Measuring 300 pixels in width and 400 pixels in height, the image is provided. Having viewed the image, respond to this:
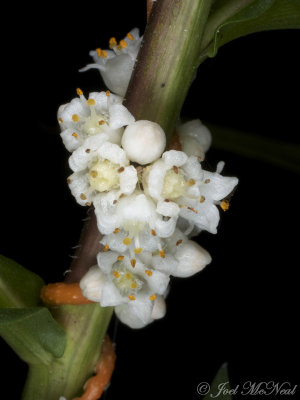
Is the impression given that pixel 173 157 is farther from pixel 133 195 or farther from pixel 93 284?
pixel 93 284

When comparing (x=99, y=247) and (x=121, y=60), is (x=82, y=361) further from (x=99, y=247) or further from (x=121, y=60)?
(x=121, y=60)

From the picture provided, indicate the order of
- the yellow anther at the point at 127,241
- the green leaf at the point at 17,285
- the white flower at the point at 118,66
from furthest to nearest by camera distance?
the white flower at the point at 118,66, the green leaf at the point at 17,285, the yellow anther at the point at 127,241

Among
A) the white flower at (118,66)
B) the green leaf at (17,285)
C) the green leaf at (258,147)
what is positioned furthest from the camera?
the green leaf at (258,147)

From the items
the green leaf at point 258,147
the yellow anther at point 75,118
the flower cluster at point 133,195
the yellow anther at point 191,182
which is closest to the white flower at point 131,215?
the flower cluster at point 133,195

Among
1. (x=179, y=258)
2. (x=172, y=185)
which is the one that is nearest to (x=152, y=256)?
(x=179, y=258)

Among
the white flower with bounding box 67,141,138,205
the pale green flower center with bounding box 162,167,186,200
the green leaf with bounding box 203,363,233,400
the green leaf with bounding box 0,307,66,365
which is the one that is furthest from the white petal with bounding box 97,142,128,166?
the green leaf with bounding box 203,363,233,400

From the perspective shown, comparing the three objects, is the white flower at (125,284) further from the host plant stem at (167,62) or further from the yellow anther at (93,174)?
the yellow anther at (93,174)

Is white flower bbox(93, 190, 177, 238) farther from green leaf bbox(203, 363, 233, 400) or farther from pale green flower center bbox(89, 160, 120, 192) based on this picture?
green leaf bbox(203, 363, 233, 400)
